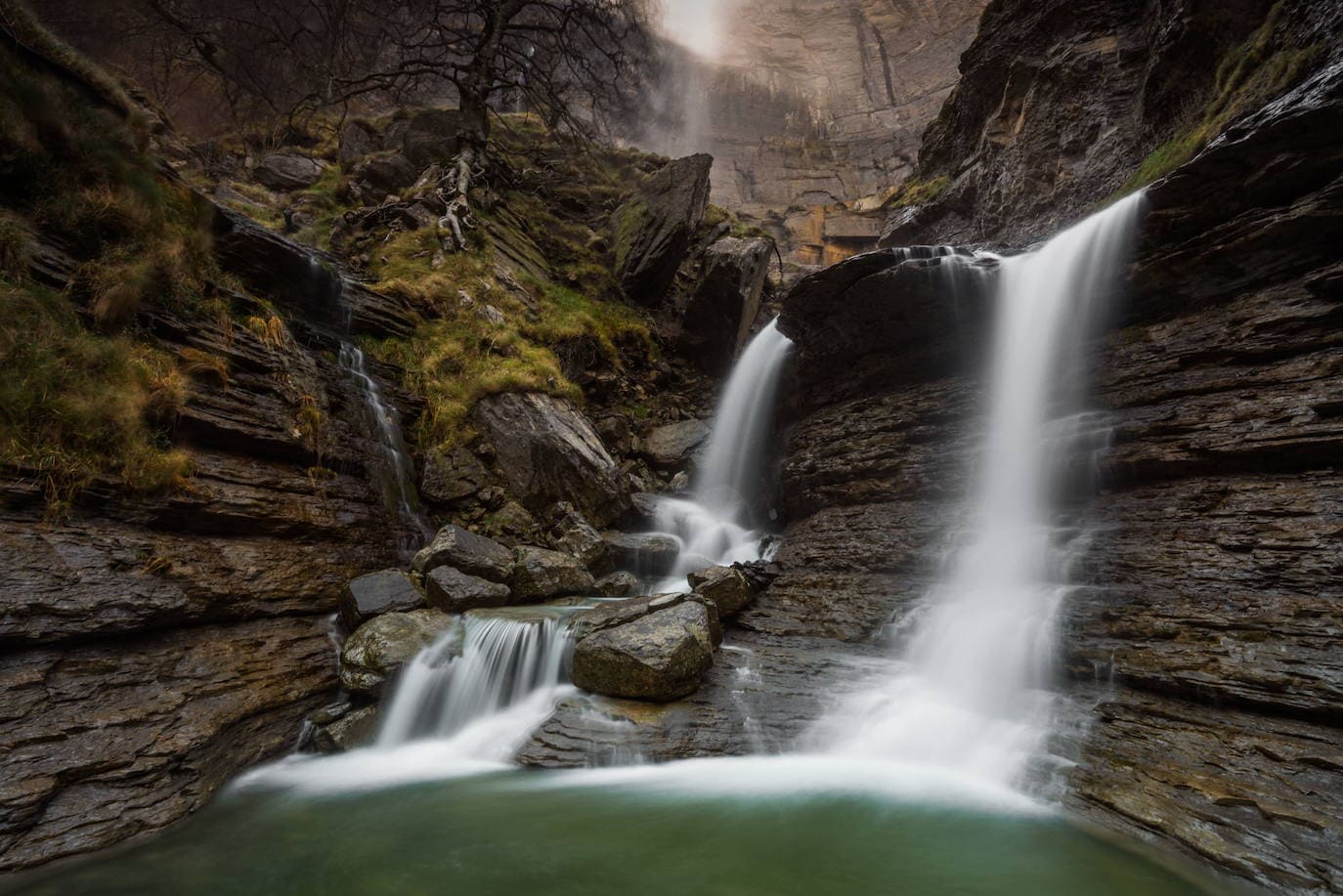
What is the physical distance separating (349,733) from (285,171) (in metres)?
19.4

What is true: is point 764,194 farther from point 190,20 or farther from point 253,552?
point 253,552

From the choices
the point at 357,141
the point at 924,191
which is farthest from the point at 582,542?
the point at 357,141

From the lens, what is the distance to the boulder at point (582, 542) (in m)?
7.61

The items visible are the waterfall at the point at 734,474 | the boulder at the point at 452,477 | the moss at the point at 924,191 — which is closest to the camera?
the boulder at the point at 452,477

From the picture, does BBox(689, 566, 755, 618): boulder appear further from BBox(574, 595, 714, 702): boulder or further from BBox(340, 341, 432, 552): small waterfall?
BBox(340, 341, 432, 552): small waterfall

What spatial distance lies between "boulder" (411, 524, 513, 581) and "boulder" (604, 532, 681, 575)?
6.60 feet

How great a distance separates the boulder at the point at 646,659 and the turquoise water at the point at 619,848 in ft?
2.77

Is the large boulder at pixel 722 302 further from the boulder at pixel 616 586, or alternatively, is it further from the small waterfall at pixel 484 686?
the small waterfall at pixel 484 686

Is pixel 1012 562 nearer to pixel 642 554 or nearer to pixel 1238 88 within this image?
pixel 642 554

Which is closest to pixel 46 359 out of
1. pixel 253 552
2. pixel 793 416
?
pixel 253 552

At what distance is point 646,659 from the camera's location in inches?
182

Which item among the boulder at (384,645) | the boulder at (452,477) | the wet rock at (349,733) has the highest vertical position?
the boulder at (452,477)

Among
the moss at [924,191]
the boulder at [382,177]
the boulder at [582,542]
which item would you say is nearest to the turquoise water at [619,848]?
the boulder at [582,542]

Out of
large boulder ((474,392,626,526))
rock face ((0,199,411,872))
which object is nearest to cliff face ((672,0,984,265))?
large boulder ((474,392,626,526))
